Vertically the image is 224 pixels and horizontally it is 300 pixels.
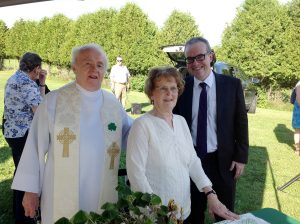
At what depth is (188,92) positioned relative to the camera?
2.98 meters

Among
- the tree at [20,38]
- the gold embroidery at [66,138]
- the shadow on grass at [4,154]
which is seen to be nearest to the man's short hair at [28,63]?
the gold embroidery at [66,138]

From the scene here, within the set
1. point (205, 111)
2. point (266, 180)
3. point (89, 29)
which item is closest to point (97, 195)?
point (205, 111)


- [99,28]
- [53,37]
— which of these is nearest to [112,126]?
[99,28]

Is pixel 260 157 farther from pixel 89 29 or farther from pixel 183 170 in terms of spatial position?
pixel 89 29

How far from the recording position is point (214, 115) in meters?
2.94

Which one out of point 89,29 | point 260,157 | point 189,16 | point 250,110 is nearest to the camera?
point 260,157

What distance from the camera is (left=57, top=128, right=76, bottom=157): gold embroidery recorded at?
257 cm

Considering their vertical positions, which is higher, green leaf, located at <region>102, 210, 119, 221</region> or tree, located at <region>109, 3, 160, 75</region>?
tree, located at <region>109, 3, 160, 75</region>

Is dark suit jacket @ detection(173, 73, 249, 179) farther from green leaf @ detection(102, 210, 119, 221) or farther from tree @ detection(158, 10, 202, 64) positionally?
tree @ detection(158, 10, 202, 64)

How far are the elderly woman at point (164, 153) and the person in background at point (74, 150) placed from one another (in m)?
0.42

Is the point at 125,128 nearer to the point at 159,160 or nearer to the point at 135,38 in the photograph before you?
the point at 159,160

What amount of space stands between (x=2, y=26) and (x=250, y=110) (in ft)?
116

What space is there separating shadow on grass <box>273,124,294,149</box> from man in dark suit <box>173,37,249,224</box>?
6744 millimetres

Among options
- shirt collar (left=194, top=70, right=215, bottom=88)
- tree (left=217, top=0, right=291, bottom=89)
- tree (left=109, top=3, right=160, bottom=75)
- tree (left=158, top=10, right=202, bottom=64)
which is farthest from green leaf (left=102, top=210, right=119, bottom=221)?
tree (left=109, top=3, right=160, bottom=75)
